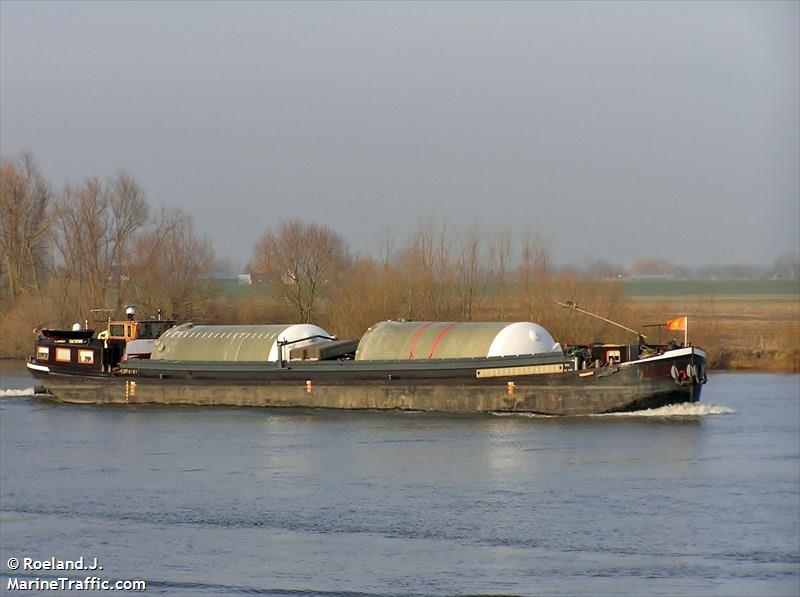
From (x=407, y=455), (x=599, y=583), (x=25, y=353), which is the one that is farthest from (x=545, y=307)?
(x=599, y=583)

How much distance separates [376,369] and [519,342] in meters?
4.60

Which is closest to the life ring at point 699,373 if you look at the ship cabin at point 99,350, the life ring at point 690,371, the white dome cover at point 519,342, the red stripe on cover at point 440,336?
the life ring at point 690,371

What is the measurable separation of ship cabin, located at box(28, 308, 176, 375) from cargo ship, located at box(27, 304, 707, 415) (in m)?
0.04

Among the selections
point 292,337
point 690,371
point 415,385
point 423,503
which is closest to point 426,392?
point 415,385

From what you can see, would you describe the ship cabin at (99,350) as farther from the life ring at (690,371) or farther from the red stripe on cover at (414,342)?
the life ring at (690,371)

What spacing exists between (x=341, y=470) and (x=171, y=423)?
12402mm

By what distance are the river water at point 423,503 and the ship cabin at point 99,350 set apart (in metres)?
9.09

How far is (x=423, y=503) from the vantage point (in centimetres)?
2505

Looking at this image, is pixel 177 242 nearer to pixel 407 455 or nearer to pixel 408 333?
pixel 408 333

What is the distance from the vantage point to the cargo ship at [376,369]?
3788 cm

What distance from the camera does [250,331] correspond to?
1802 inches

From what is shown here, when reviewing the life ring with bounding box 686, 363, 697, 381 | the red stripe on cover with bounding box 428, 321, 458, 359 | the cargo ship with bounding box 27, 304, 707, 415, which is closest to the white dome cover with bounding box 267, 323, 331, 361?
the cargo ship with bounding box 27, 304, 707, 415

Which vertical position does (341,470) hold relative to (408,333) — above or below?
below

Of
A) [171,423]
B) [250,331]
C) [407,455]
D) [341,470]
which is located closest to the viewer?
[341,470]
